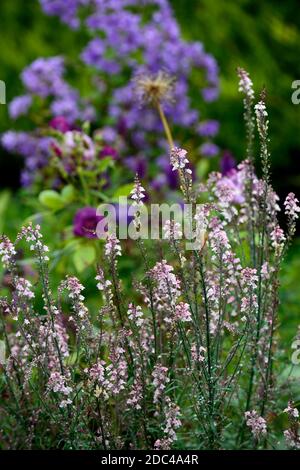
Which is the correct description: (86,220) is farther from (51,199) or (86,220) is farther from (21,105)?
(21,105)

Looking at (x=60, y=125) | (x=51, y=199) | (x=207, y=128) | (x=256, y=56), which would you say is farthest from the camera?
(x=256, y=56)

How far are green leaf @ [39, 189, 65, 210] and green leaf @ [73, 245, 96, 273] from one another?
0.26 m

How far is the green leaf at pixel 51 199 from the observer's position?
3.11 meters

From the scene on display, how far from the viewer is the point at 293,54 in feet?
19.5

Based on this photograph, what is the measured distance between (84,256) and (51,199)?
32 centimetres

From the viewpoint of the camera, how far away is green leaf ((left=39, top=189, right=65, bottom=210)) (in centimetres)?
311

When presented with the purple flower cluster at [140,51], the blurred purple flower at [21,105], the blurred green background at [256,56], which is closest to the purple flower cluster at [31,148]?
the blurred purple flower at [21,105]

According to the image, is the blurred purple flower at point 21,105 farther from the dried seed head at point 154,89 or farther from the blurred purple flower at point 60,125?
the dried seed head at point 154,89

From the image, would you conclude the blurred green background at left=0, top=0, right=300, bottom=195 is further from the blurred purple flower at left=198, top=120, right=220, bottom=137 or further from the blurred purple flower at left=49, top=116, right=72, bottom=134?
the blurred purple flower at left=49, top=116, right=72, bottom=134

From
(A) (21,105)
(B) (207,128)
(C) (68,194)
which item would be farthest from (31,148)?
(C) (68,194)

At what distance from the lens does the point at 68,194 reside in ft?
10.5

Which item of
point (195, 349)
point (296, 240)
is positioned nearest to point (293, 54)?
point (296, 240)

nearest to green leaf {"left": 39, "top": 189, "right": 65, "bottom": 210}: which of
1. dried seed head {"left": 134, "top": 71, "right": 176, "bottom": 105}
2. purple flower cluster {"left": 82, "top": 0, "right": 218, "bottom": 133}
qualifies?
dried seed head {"left": 134, "top": 71, "right": 176, "bottom": 105}
